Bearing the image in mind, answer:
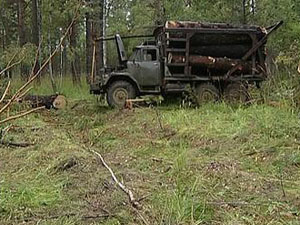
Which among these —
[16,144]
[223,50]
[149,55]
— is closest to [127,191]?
[16,144]

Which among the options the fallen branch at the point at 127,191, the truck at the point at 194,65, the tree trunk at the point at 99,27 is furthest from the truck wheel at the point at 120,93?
the fallen branch at the point at 127,191

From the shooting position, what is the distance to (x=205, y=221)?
13.2 ft

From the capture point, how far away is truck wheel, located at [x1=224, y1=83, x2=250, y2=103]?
12480 mm

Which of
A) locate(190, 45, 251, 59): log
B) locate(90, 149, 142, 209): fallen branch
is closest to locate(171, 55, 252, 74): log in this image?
locate(190, 45, 251, 59): log

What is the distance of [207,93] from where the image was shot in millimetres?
12672

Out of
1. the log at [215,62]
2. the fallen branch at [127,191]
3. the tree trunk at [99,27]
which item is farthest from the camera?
the tree trunk at [99,27]

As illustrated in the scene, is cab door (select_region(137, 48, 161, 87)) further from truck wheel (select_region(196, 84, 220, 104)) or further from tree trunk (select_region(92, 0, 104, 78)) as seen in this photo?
tree trunk (select_region(92, 0, 104, 78))

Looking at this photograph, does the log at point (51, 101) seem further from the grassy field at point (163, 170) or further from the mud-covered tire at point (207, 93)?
the mud-covered tire at point (207, 93)

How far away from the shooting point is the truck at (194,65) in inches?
495

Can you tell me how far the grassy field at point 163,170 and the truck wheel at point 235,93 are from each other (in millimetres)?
2046

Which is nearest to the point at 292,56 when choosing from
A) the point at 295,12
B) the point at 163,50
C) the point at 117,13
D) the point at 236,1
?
the point at 163,50

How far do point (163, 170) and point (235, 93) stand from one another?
7340 millimetres

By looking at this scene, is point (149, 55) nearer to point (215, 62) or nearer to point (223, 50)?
point (215, 62)

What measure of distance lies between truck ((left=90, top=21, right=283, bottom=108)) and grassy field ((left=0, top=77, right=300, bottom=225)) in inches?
95.2
